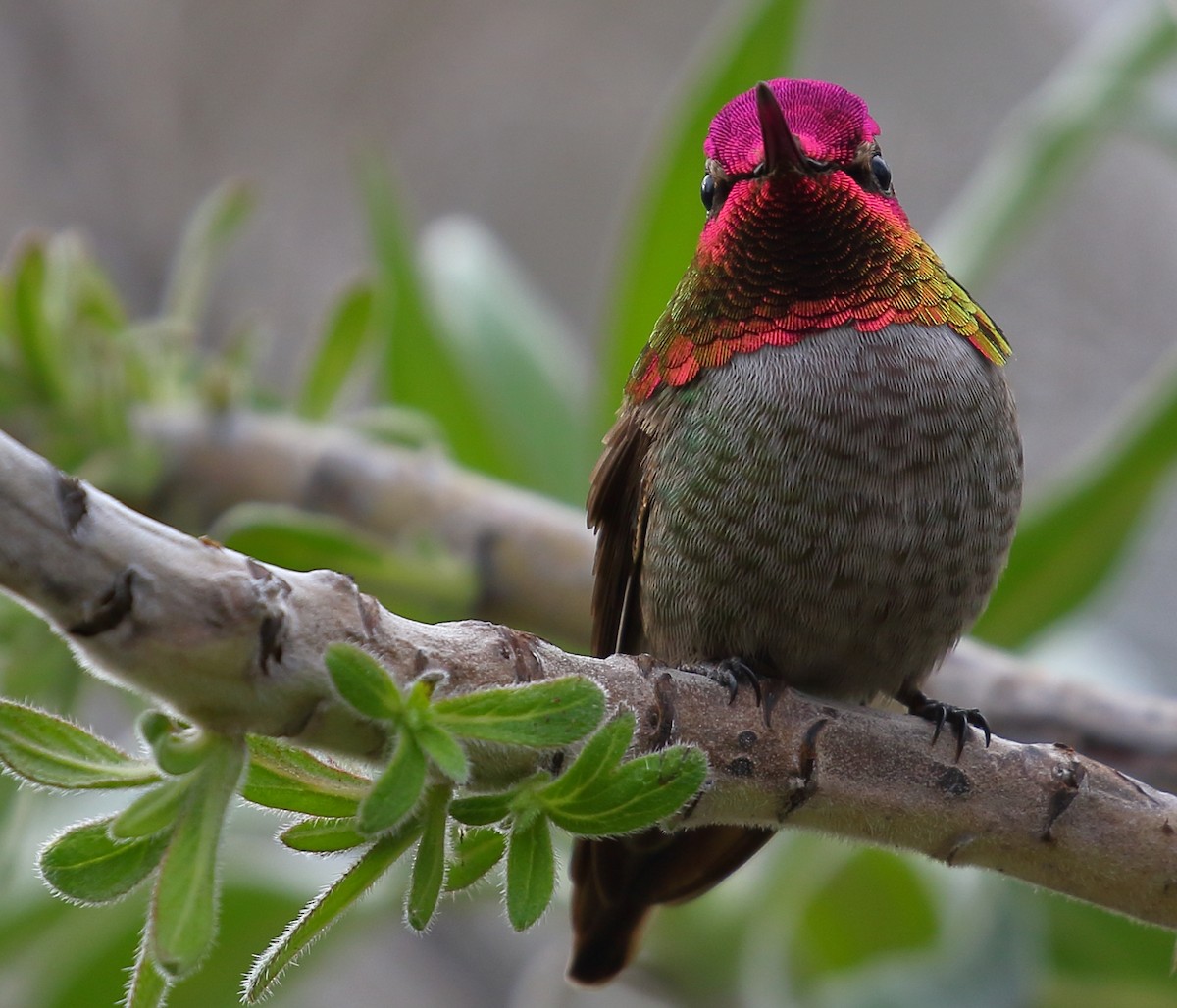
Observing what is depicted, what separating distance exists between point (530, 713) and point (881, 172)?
111 centimetres

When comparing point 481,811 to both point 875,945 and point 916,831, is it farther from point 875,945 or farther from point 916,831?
point 875,945

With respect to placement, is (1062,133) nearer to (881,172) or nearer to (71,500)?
(881,172)

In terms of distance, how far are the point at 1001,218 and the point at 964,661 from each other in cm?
105

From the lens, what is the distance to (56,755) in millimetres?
923

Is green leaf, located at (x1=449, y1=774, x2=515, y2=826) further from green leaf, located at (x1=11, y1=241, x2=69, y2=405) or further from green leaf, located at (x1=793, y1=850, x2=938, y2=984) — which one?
green leaf, located at (x1=793, y1=850, x2=938, y2=984)

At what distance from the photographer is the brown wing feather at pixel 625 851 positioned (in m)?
1.84

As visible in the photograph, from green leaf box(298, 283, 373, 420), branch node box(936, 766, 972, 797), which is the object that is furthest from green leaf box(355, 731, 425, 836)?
green leaf box(298, 283, 373, 420)

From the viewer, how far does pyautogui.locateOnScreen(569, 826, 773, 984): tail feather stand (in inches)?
72.3

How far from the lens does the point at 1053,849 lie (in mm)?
1235

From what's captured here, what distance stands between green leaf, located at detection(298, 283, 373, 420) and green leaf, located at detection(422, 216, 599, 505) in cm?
38

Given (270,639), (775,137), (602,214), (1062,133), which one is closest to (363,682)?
(270,639)

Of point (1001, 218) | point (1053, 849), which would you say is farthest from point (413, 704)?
point (1001, 218)

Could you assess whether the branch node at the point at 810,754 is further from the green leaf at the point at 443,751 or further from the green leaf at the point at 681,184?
the green leaf at the point at 681,184

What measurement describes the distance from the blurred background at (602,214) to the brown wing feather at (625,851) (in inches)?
23.7
